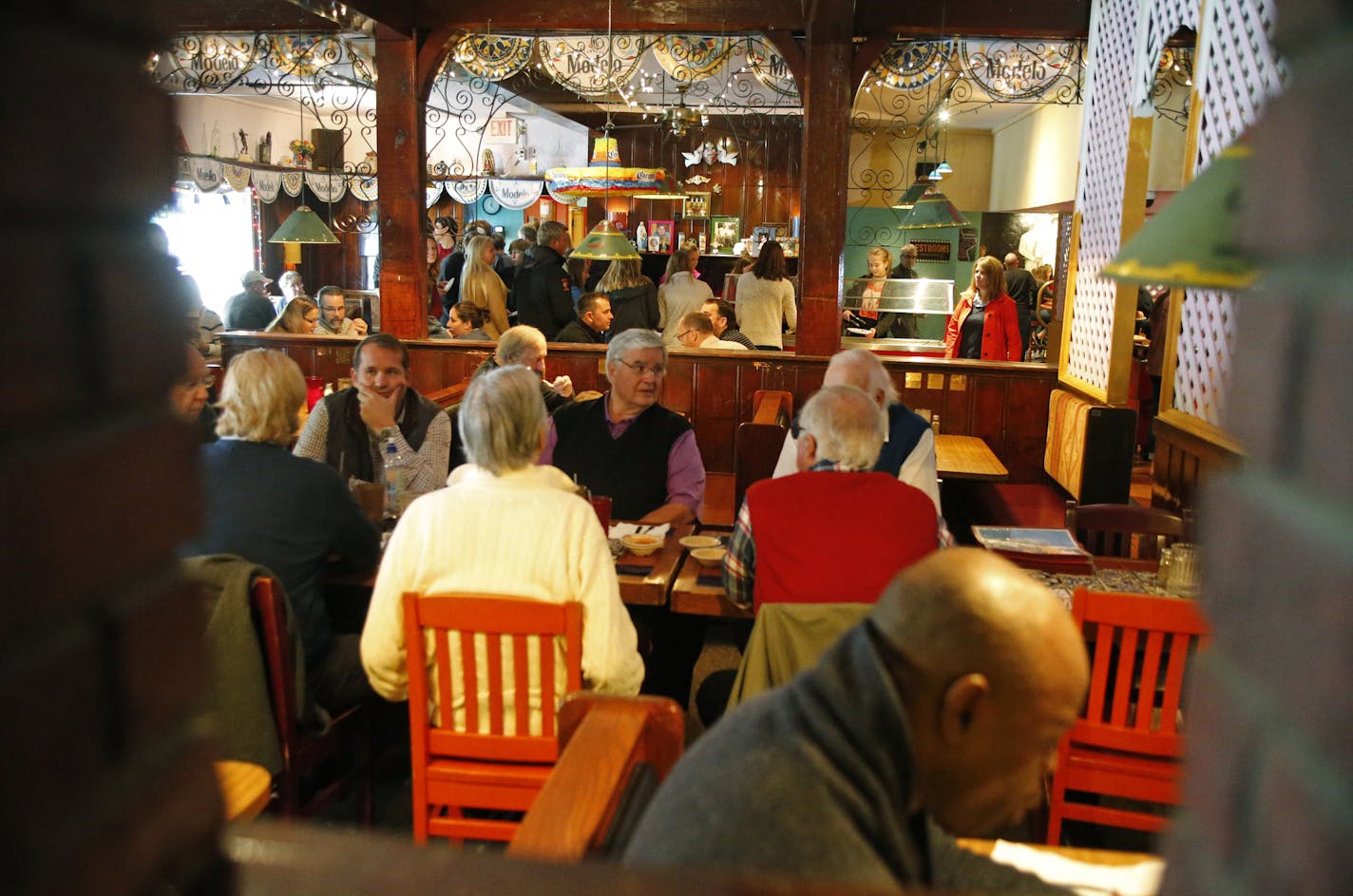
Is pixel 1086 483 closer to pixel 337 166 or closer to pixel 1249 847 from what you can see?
pixel 1249 847

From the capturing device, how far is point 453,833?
2.61 metres

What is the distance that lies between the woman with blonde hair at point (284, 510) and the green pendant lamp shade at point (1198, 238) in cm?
212

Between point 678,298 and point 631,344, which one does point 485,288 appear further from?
point 631,344

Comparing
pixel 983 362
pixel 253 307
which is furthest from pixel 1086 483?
pixel 253 307

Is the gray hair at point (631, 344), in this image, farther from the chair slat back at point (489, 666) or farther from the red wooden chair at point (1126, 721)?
the red wooden chair at point (1126, 721)

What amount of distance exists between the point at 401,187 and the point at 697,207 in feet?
20.4

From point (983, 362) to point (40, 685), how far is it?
6.84 metres

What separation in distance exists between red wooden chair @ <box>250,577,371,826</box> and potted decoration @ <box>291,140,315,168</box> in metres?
10.3

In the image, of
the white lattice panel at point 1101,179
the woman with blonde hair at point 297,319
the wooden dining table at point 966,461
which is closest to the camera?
the wooden dining table at point 966,461

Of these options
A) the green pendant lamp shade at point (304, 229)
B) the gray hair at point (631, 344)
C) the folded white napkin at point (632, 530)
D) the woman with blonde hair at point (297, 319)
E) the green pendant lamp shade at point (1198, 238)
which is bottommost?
the folded white napkin at point (632, 530)

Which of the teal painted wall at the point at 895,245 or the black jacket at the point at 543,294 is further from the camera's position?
the teal painted wall at the point at 895,245

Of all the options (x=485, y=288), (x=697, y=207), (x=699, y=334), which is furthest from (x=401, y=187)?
(x=697, y=207)

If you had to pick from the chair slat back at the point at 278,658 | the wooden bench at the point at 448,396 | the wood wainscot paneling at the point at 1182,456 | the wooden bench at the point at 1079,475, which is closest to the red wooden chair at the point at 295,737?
the chair slat back at the point at 278,658

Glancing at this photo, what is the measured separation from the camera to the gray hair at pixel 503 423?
2.62 meters
